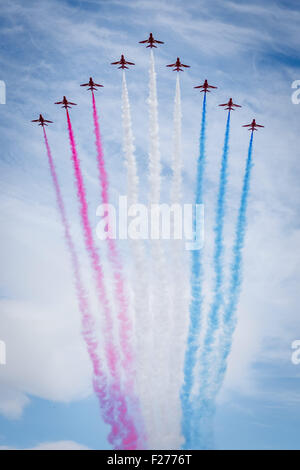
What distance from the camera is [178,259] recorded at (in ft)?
189

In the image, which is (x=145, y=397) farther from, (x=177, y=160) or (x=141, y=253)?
(x=177, y=160)

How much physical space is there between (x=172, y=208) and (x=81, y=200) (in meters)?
9.94

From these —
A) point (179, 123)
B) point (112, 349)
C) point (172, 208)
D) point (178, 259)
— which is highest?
point (179, 123)

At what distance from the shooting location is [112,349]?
58.2 m

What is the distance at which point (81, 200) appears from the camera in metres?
57.2

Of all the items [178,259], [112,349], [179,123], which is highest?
[179,123]
